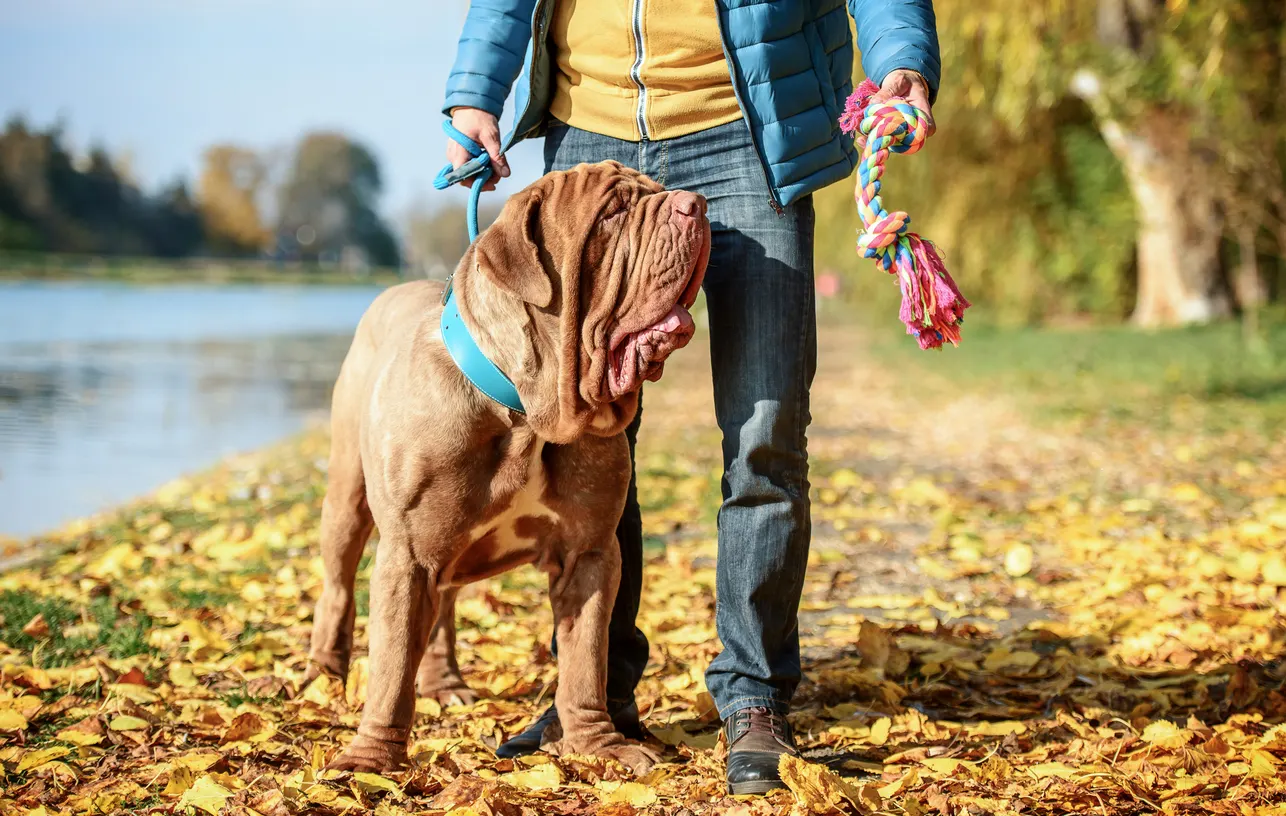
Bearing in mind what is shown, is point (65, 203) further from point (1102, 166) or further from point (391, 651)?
point (391, 651)

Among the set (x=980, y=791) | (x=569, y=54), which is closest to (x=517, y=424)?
(x=569, y=54)

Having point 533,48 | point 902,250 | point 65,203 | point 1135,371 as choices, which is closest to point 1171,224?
point 1135,371

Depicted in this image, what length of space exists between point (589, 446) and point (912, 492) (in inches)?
171

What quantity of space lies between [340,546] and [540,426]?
115 cm

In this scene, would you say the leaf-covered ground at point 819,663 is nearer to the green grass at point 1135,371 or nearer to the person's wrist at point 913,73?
the person's wrist at point 913,73

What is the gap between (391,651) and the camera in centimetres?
285

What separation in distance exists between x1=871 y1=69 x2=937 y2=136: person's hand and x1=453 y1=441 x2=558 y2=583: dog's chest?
44.7 inches

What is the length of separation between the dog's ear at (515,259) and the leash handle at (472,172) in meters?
0.29

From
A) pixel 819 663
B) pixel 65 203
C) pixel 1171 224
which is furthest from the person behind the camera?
pixel 65 203

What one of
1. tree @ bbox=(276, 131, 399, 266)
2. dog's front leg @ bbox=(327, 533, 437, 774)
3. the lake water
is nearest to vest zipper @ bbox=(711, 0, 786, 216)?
dog's front leg @ bbox=(327, 533, 437, 774)

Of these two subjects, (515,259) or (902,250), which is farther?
(902,250)

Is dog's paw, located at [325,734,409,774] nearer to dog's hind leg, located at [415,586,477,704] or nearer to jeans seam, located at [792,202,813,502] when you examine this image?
dog's hind leg, located at [415,586,477,704]

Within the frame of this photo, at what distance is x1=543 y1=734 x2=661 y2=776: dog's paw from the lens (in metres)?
2.92

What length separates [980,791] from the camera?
106 inches
